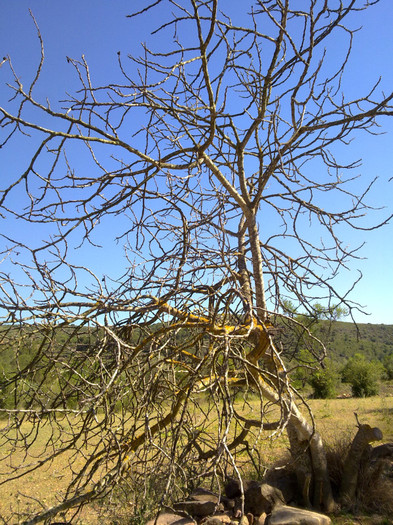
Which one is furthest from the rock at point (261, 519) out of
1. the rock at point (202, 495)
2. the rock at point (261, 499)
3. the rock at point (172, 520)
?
the rock at point (172, 520)

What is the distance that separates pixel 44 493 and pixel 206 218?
8397mm

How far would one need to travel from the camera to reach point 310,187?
5488 millimetres

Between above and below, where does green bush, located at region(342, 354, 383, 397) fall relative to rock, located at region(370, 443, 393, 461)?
above

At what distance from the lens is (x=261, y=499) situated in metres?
5.20

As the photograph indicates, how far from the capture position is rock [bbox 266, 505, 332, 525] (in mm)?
4501

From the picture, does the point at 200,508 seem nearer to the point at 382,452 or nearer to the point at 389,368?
the point at 382,452

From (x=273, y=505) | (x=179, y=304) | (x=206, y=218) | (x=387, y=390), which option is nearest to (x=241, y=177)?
(x=206, y=218)

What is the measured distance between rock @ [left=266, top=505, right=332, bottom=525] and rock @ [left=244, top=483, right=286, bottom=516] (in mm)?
371

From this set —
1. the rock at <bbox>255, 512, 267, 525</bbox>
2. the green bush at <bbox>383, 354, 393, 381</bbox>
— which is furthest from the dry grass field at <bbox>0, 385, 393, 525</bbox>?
the green bush at <bbox>383, 354, 393, 381</bbox>

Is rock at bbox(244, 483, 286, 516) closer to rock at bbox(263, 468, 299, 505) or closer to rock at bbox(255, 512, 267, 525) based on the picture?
rock at bbox(255, 512, 267, 525)

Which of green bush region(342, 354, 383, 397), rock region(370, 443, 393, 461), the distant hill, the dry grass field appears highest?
the distant hill

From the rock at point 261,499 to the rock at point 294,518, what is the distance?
371 millimetres

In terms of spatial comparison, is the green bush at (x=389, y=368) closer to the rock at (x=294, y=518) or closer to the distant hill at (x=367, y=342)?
the distant hill at (x=367, y=342)

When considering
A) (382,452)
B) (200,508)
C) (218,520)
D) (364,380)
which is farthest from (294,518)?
(364,380)
